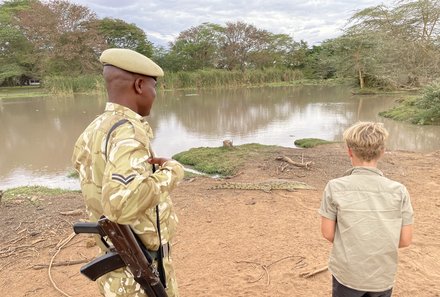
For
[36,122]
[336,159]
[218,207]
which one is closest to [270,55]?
[36,122]

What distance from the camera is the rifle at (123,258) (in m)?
1.39

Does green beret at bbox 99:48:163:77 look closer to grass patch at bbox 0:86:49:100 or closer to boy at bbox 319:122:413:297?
boy at bbox 319:122:413:297

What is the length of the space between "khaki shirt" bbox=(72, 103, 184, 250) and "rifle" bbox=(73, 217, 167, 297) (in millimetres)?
59

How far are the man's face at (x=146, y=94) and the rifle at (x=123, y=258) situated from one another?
457 mm

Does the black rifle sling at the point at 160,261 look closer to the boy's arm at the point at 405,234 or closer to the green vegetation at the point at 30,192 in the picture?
the boy's arm at the point at 405,234

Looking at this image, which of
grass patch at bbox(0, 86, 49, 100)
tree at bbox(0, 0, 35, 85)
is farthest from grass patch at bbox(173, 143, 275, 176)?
tree at bbox(0, 0, 35, 85)

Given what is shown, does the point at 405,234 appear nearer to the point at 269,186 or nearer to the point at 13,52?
the point at 269,186

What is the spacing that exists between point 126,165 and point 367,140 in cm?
101

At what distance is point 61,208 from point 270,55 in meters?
36.3

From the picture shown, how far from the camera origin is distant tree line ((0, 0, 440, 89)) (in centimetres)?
1589

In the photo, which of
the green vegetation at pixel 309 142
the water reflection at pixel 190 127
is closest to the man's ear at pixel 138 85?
the water reflection at pixel 190 127

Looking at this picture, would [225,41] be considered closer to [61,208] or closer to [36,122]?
[36,122]

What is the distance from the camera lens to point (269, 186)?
533cm

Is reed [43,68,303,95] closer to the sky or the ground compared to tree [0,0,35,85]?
closer to the ground
